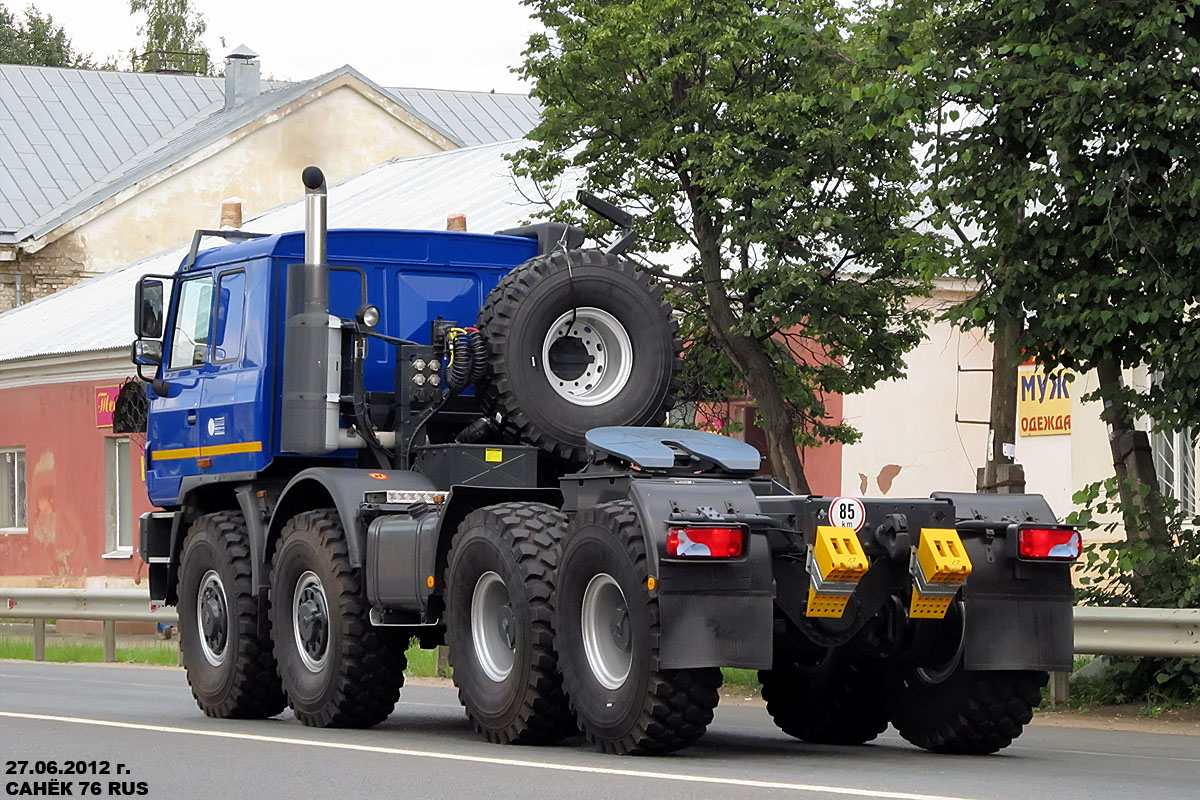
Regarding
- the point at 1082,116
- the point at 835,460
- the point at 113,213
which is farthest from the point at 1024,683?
Answer: the point at 113,213

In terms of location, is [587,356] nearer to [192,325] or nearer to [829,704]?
[829,704]

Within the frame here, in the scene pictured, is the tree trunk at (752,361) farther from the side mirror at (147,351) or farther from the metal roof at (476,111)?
the metal roof at (476,111)

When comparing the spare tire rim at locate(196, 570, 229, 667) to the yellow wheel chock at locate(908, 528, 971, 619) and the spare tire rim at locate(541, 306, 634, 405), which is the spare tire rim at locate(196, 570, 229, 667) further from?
the yellow wheel chock at locate(908, 528, 971, 619)

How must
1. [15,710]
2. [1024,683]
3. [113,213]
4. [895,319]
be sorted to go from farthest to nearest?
[113,213]
[895,319]
[15,710]
[1024,683]

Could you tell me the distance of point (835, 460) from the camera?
2630 cm

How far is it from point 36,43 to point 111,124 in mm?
24276

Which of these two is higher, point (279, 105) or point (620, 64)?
point (279, 105)

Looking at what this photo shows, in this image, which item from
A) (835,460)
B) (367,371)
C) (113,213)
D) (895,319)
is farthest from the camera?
(113,213)

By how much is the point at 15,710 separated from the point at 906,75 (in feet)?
22.5

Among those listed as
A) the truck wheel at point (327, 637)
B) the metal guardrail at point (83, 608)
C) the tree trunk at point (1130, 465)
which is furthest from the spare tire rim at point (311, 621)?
the metal guardrail at point (83, 608)

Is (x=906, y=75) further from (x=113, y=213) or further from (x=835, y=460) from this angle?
(x=113, y=213)

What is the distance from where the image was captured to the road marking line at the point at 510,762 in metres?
8.38

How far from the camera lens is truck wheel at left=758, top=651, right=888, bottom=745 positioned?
37.5 ft

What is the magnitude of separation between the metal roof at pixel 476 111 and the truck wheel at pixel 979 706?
1584 inches
